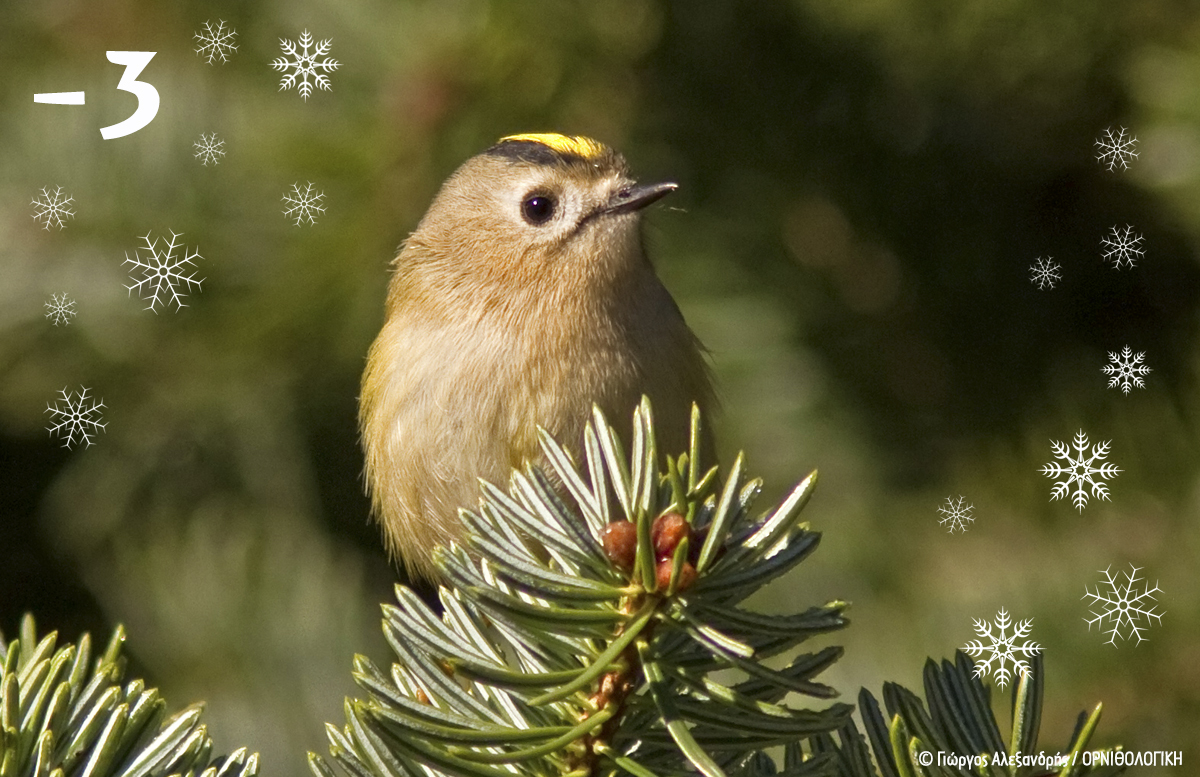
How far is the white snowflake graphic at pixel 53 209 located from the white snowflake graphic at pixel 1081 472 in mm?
1641

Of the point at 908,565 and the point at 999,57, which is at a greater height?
the point at 999,57

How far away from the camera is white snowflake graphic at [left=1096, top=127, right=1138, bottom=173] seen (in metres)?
1.84

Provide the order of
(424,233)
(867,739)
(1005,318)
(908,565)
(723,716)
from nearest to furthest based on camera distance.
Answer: (723,716) → (867,739) → (908,565) → (1005,318) → (424,233)

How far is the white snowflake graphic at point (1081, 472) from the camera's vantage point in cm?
179

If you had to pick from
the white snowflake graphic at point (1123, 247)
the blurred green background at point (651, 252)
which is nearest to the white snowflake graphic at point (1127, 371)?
the blurred green background at point (651, 252)

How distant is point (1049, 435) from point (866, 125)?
672 mm

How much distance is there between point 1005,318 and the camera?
214 centimetres

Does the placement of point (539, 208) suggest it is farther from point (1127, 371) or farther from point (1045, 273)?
point (1127, 371)

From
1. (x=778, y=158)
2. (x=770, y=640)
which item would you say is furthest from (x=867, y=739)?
(x=778, y=158)

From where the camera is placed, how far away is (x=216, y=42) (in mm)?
2104

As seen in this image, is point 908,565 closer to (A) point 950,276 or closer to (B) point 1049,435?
(B) point 1049,435

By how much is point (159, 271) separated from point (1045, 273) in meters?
1.48

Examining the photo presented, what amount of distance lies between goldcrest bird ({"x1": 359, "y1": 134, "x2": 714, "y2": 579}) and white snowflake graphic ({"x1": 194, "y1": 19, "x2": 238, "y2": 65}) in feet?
1.48

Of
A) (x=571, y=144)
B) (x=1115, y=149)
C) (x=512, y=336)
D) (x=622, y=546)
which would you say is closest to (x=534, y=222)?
(x=571, y=144)
